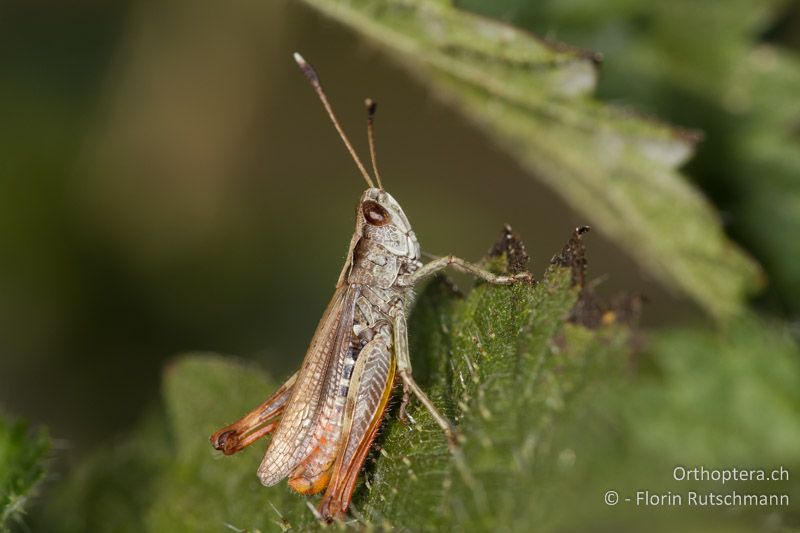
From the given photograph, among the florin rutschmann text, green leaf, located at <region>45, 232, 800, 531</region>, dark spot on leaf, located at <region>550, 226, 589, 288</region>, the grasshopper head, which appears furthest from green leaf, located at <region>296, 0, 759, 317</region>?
the florin rutschmann text

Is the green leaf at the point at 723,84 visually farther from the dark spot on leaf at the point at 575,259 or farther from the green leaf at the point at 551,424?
the dark spot on leaf at the point at 575,259

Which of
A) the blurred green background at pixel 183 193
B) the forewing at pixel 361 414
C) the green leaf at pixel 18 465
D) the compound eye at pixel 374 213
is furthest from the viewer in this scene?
the blurred green background at pixel 183 193

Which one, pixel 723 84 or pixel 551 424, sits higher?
pixel 723 84

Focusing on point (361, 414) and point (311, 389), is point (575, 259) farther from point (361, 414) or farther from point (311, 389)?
point (311, 389)

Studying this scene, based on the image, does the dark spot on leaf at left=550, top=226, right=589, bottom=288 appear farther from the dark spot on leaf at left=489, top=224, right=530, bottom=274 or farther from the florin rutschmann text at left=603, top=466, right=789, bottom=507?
the florin rutschmann text at left=603, top=466, right=789, bottom=507

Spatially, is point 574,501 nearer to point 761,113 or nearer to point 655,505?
point 655,505

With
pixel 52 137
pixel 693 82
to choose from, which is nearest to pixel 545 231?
pixel 693 82

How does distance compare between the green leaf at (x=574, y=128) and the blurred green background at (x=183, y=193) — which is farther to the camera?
the blurred green background at (x=183, y=193)

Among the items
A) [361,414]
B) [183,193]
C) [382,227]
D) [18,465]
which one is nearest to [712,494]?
[361,414]

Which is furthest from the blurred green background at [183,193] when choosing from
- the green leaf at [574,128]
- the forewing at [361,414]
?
the forewing at [361,414]
